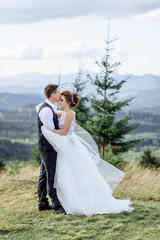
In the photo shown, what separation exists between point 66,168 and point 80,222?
1047 millimetres

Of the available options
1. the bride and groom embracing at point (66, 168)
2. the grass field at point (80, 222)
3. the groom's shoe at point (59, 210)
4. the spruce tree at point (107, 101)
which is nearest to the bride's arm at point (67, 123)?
the bride and groom embracing at point (66, 168)

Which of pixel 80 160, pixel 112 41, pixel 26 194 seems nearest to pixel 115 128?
pixel 112 41

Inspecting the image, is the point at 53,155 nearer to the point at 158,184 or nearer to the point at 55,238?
the point at 55,238

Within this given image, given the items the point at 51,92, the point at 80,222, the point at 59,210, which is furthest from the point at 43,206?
the point at 51,92

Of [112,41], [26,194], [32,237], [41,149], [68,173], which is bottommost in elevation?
[26,194]

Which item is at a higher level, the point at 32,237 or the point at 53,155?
the point at 53,155

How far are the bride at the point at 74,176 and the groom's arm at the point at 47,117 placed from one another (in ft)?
0.30

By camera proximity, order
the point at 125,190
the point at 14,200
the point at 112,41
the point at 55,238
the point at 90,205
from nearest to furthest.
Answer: the point at 55,238
the point at 90,205
the point at 14,200
the point at 125,190
the point at 112,41

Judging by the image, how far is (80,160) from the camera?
5918mm

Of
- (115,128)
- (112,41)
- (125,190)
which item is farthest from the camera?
(112,41)

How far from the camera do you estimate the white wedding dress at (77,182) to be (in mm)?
5746

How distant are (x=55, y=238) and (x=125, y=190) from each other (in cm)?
351

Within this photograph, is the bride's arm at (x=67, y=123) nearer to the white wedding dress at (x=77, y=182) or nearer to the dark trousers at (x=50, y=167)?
the white wedding dress at (x=77, y=182)

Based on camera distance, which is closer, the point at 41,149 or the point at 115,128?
the point at 41,149
